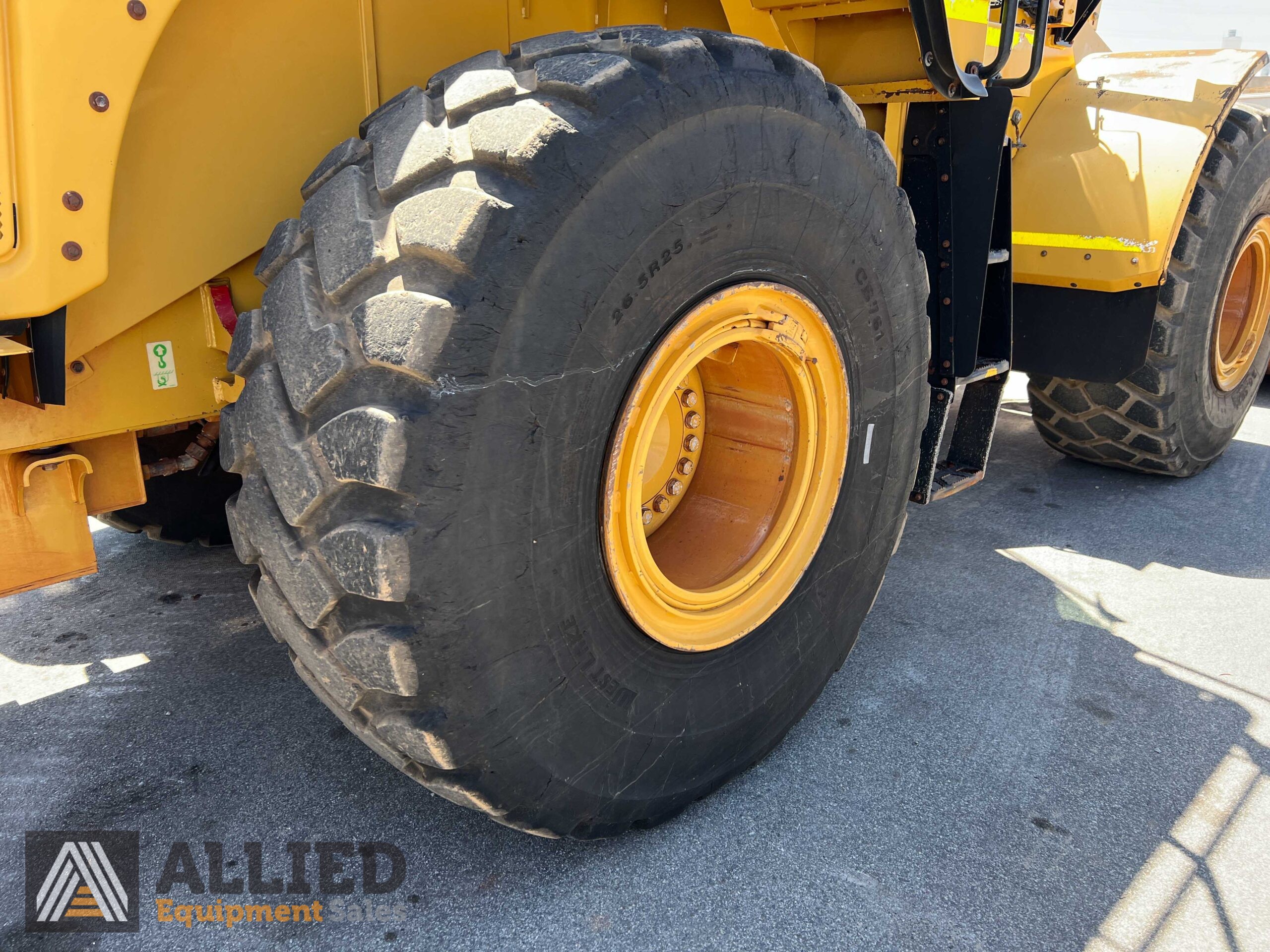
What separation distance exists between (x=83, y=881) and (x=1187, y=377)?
4.47 m

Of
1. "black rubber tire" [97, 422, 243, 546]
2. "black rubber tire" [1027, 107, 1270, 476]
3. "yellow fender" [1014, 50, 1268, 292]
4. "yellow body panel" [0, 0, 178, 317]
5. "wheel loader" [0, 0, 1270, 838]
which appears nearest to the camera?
"yellow body panel" [0, 0, 178, 317]

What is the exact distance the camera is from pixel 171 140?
173 centimetres

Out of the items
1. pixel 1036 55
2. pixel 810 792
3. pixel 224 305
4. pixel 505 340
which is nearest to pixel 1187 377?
pixel 1036 55

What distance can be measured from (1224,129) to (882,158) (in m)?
2.83

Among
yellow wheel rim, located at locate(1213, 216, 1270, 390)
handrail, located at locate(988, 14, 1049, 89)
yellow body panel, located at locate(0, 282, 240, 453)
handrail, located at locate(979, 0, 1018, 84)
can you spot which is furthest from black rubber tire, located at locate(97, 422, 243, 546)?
yellow wheel rim, located at locate(1213, 216, 1270, 390)

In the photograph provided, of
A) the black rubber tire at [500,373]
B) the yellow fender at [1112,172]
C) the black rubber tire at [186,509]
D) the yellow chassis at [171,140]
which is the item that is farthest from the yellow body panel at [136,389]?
the yellow fender at [1112,172]

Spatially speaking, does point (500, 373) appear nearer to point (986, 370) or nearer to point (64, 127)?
point (64, 127)

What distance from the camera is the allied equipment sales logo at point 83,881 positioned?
1975mm

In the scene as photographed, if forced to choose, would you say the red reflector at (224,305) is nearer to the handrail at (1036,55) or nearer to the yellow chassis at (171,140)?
the yellow chassis at (171,140)

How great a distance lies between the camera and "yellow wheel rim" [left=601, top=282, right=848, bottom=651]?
6.39 ft

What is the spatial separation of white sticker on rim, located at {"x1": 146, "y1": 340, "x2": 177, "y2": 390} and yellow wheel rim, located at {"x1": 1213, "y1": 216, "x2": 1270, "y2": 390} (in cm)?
458

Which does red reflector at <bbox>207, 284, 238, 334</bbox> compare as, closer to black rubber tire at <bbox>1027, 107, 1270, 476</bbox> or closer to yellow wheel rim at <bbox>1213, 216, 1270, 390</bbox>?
black rubber tire at <bbox>1027, 107, 1270, 476</bbox>

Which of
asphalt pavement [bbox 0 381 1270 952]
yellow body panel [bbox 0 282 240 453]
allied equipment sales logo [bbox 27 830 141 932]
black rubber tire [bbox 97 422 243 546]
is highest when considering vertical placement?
yellow body panel [bbox 0 282 240 453]

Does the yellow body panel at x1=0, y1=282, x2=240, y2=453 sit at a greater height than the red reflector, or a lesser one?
lesser
